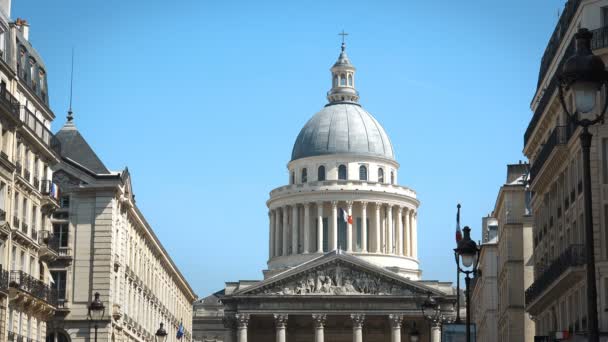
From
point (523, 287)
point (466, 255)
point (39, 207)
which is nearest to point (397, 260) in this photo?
point (523, 287)

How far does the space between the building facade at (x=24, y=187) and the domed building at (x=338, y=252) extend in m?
70.1

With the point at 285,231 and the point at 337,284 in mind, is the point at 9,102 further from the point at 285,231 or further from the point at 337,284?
the point at 285,231

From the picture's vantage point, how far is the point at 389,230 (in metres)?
140

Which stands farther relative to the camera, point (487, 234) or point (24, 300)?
point (487, 234)

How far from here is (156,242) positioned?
83625 millimetres

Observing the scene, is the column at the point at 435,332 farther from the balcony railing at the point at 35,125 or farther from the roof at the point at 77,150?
the balcony railing at the point at 35,125

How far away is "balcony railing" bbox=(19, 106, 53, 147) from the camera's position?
4656cm

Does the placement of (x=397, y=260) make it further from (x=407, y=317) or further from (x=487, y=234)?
(x=487, y=234)

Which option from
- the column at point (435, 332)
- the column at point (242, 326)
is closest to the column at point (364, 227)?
the column at point (242, 326)

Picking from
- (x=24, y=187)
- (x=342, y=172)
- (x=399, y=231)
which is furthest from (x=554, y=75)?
(x=342, y=172)

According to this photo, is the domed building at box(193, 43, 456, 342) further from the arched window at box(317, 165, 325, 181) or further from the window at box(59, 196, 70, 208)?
the window at box(59, 196, 70, 208)

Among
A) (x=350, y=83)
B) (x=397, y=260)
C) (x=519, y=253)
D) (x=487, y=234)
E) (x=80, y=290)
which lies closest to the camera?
(x=80, y=290)

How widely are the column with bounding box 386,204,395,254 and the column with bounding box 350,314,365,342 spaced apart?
18578 millimetres

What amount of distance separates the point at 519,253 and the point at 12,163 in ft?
115
